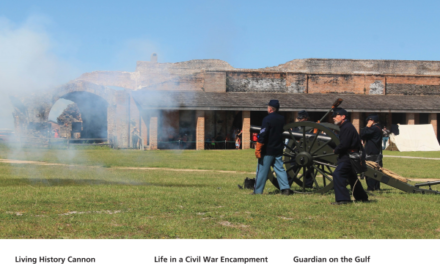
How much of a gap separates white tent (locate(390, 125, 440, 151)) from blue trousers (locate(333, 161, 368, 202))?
26.0 meters

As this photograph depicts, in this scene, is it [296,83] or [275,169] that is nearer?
[275,169]

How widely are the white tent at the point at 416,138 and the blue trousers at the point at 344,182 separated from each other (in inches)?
1023

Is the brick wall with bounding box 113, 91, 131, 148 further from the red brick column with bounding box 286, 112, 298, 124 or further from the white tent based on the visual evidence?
the white tent

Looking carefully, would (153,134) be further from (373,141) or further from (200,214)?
(200,214)

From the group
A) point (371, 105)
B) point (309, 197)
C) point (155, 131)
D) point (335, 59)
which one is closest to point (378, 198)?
point (309, 197)

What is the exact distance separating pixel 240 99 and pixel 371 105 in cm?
1000

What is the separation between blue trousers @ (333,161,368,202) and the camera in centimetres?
716

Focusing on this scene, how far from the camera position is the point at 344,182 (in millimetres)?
7305

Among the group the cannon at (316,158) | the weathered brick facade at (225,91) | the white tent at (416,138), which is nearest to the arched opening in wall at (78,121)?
the weathered brick facade at (225,91)

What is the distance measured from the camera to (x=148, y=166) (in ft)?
51.1

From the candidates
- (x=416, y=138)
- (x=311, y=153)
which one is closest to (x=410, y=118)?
(x=416, y=138)

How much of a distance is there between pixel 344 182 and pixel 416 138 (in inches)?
1093

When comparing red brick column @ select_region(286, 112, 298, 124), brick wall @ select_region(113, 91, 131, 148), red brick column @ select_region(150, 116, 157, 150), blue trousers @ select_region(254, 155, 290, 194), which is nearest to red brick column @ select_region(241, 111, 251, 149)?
red brick column @ select_region(286, 112, 298, 124)

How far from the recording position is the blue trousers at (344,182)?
716cm
